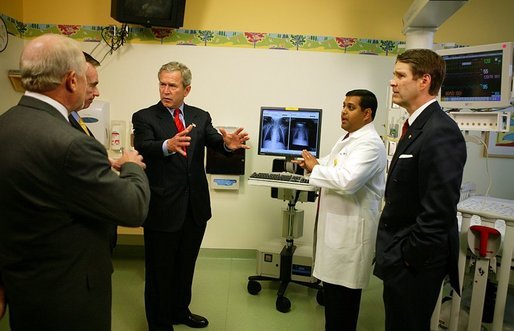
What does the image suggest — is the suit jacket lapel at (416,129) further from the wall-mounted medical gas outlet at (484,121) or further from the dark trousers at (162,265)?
the dark trousers at (162,265)

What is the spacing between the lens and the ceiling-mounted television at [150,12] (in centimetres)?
296

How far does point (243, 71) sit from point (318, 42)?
73 cm

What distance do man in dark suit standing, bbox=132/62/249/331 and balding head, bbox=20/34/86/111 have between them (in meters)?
0.79

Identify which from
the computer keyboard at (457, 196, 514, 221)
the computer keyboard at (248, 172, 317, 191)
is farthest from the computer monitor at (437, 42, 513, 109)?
the computer keyboard at (248, 172, 317, 191)

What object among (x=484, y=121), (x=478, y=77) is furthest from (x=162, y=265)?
(x=478, y=77)

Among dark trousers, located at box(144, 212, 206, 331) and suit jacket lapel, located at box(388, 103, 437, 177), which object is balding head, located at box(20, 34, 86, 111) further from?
suit jacket lapel, located at box(388, 103, 437, 177)

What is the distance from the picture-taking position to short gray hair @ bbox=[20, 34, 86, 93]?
102 centimetres

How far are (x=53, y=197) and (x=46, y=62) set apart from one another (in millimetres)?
382

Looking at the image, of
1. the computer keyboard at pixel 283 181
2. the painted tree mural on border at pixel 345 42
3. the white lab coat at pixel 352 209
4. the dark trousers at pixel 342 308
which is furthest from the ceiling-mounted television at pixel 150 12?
the dark trousers at pixel 342 308

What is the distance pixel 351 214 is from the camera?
1872 mm

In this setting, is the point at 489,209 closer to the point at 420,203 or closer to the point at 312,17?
the point at 420,203

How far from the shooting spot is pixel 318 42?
3297 millimetres

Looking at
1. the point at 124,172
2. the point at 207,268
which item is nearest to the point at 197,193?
the point at 124,172

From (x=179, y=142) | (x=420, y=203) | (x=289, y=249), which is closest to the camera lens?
(x=420, y=203)
